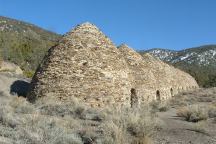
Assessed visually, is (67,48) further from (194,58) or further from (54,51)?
(194,58)

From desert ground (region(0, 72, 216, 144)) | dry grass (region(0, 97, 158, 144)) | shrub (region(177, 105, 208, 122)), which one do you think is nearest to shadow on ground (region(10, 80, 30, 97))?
desert ground (region(0, 72, 216, 144))

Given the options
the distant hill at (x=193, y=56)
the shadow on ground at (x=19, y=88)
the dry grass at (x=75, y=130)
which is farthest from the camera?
the distant hill at (x=193, y=56)

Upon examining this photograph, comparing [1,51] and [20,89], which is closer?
Answer: [20,89]

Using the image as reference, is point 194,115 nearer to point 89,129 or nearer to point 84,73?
point 84,73

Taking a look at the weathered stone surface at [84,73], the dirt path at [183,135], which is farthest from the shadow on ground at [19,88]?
the dirt path at [183,135]

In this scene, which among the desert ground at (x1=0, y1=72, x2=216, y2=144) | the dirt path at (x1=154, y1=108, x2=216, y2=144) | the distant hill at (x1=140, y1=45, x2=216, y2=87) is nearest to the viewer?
the desert ground at (x1=0, y1=72, x2=216, y2=144)

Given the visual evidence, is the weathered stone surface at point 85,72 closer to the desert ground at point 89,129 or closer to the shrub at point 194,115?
the desert ground at point 89,129

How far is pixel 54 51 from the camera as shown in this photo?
18766mm

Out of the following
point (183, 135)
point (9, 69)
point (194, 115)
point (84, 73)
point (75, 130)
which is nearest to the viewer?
point (75, 130)

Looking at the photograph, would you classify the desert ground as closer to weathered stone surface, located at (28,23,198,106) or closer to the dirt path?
the dirt path

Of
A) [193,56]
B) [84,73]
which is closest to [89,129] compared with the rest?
[84,73]

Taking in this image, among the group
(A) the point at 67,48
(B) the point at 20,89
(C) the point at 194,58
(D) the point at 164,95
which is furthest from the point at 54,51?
(C) the point at 194,58

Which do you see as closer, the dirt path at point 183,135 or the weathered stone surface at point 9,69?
the dirt path at point 183,135

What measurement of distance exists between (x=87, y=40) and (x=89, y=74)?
1.62 m
